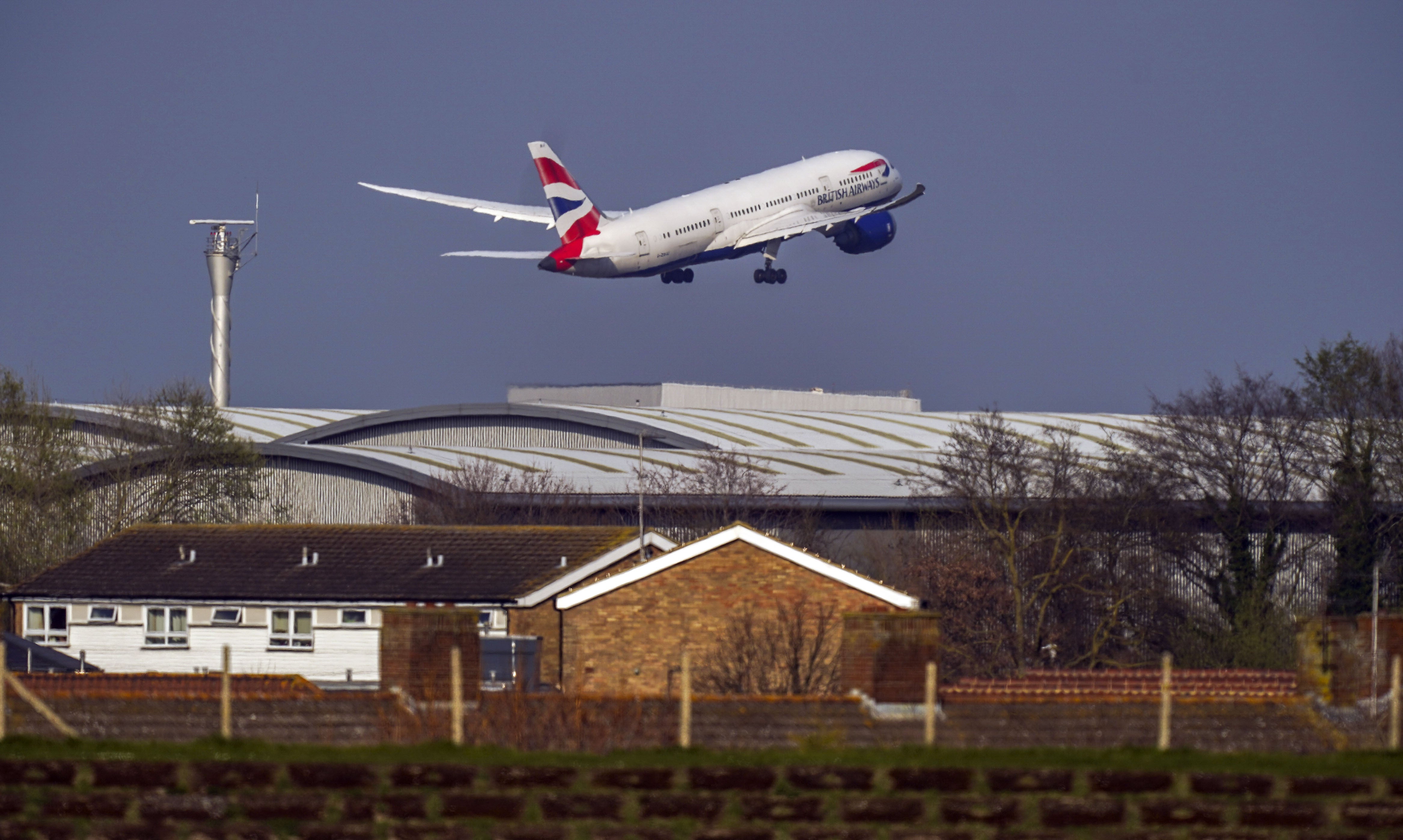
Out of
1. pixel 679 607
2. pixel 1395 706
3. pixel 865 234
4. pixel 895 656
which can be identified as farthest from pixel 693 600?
pixel 865 234

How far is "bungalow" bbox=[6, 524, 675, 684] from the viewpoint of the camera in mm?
40375

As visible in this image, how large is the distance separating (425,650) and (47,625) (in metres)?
25.7

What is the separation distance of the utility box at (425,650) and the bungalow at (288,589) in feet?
63.2

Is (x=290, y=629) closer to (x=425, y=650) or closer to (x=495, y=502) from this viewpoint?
(x=425, y=650)

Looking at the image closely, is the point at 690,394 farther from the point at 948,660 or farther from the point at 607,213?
the point at 948,660

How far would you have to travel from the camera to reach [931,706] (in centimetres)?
1698

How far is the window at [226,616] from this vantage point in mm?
41938

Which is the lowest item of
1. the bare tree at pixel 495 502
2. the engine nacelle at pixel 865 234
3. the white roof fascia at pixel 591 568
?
the white roof fascia at pixel 591 568

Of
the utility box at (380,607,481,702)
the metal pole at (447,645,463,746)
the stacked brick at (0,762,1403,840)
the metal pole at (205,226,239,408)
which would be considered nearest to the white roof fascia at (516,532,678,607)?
the utility box at (380,607,481,702)

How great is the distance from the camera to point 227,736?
17.0m

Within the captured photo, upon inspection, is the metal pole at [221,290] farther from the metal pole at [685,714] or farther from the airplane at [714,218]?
the metal pole at [685,714]

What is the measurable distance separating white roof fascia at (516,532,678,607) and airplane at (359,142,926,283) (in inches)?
1348

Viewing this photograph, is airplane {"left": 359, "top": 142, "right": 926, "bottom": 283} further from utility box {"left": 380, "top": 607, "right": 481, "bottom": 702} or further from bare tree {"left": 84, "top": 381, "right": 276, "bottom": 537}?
utility box {"left": 380, "top": 607, "right": 481, "bottom": 702}

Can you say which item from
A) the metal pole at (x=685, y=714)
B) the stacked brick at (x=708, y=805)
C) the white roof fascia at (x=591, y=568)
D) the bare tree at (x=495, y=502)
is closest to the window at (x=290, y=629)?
the white roof fascia at (x=591, y=568)
